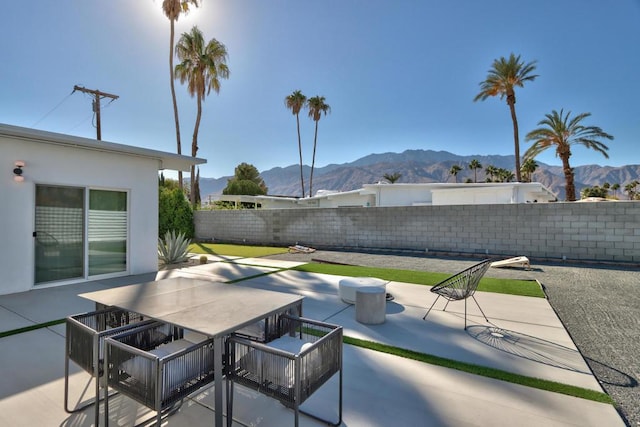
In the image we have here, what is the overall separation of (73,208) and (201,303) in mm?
6346

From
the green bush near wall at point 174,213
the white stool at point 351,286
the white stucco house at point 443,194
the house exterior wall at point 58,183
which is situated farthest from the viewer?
the white stucco house at point 443,194

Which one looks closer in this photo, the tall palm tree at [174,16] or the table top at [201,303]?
the table top at [201,303]

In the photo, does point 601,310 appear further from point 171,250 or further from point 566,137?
point 566,137

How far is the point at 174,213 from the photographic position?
1722 centimetres

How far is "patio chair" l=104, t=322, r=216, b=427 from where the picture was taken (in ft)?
5.88

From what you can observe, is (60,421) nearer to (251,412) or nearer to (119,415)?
(119,415)

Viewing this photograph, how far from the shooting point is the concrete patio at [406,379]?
2.30m

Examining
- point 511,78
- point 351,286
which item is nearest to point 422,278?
point 351,286

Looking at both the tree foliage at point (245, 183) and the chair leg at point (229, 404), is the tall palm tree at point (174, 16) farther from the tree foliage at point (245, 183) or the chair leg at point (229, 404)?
the tree foliage at point (245, 183)

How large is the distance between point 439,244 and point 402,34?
8.95 m

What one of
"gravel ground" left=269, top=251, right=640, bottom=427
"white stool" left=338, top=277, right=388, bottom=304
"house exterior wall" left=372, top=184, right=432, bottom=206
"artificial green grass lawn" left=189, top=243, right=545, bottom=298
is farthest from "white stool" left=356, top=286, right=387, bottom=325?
"house exterior wall" left=372, top=184, right=432, bottom=206

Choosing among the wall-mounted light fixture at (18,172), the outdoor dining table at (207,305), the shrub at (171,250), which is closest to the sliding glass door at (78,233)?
the wall-mounted light fixture at (18,172)

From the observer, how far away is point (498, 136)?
47469mm

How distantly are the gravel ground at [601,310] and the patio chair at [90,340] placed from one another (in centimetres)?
380
